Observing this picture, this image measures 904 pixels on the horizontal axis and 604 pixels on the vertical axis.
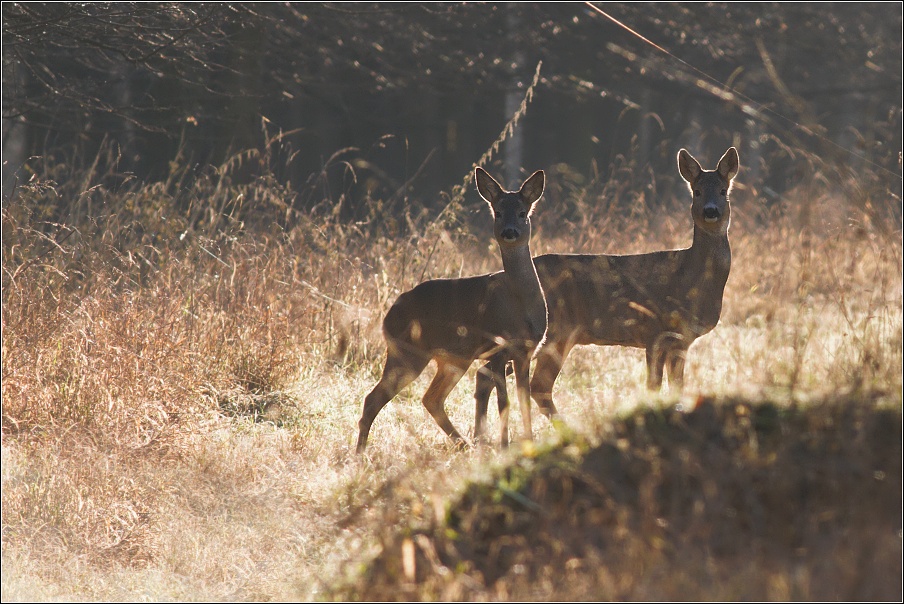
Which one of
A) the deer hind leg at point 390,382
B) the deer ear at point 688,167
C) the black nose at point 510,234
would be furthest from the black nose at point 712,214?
the deer hind leg at point 390,382

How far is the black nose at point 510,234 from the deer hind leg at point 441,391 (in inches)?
33.7

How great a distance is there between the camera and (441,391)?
284 inches

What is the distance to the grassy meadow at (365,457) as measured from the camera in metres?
3.91

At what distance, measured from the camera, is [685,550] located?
150 inches

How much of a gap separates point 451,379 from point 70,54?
8.97 metres

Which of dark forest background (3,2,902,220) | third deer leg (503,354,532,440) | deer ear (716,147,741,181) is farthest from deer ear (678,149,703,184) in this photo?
dark forest background (3,2,902,220)

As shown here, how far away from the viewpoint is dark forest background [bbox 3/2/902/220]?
1427 centimetres

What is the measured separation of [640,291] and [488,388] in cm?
139

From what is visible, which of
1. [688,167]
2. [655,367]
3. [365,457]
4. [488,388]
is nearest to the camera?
[365,457]

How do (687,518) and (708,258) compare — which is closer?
(687,518)

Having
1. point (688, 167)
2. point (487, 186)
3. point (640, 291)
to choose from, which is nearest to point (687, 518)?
point (487, 186)

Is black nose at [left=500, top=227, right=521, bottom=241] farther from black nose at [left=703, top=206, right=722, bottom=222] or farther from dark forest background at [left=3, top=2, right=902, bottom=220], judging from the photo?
dark forest background at [left=3, top=2, right=902, bottom=220]

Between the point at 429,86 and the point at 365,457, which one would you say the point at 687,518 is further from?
the point at 429,86

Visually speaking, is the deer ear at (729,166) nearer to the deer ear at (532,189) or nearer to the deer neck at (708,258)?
the deer neck at (708,258)
